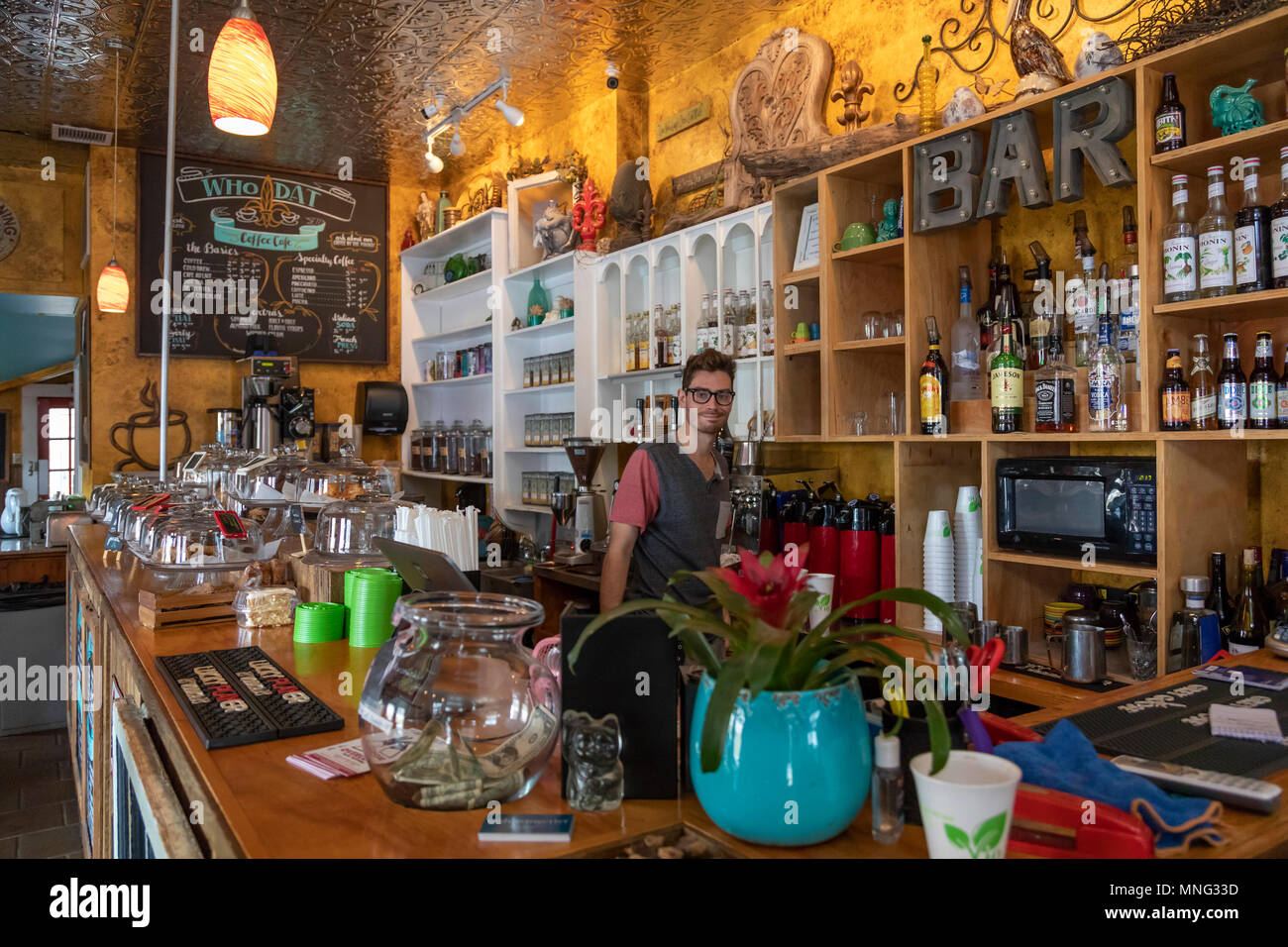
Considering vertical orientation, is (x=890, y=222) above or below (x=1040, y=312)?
above

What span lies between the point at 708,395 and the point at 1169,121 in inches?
57.7

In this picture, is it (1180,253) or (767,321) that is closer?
(1180,253)

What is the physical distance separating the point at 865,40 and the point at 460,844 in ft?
12.2

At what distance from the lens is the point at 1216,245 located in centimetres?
236

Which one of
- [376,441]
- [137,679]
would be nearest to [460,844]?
[137,679]

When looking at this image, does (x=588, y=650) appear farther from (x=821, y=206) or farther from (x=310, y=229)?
(x=310, y=229)

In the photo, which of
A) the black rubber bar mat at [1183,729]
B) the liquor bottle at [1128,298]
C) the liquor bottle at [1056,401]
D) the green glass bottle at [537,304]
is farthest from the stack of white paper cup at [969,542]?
the green glass bottle at [537,304]

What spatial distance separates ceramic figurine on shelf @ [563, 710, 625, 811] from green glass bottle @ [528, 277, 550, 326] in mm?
4407

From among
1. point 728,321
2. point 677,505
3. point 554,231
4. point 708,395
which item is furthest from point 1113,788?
point 554,231

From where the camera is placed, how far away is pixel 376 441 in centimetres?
693

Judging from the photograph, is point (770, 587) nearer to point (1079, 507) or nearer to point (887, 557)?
point (1079, 507)

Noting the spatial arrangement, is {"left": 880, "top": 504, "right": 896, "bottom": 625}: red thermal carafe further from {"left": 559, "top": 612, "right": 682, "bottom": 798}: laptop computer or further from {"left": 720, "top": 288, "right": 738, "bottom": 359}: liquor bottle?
{"left": 559, "top": 612, "right": 682, "bottom": 798}: laptop computer
